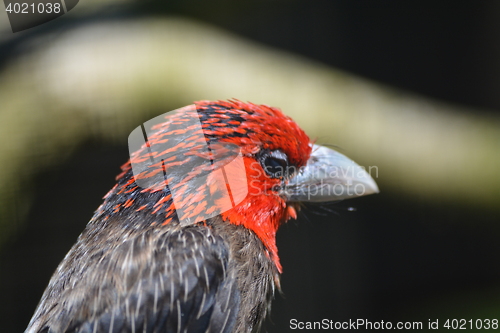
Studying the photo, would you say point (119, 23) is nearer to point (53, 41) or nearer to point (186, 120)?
point (53, 41)

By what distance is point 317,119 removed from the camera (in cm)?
196

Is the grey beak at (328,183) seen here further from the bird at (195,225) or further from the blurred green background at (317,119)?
the blurred green background at (317,119)

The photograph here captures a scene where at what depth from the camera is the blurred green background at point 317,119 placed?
1.95m

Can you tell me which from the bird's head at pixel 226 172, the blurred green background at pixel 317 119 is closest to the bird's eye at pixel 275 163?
the bird's head at pixel 226 172

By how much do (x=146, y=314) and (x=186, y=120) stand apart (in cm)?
57

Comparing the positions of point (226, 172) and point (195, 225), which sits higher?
point (226, 172)

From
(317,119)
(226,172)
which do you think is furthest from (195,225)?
(317,119)

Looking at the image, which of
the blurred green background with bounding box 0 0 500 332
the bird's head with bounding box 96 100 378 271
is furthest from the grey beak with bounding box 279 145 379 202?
the blurred green background with bounding box 0 0 500 332

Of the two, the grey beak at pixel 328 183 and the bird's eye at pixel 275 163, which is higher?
the bird's eye at pixel 275 163

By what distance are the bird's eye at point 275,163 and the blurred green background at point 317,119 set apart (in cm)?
70

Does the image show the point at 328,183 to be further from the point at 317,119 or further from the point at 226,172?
the point at 317,119

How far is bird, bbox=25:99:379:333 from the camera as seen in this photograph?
0.89 meters

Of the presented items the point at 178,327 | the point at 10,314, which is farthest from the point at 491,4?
the point at 10,314

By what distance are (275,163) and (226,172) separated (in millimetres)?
210
